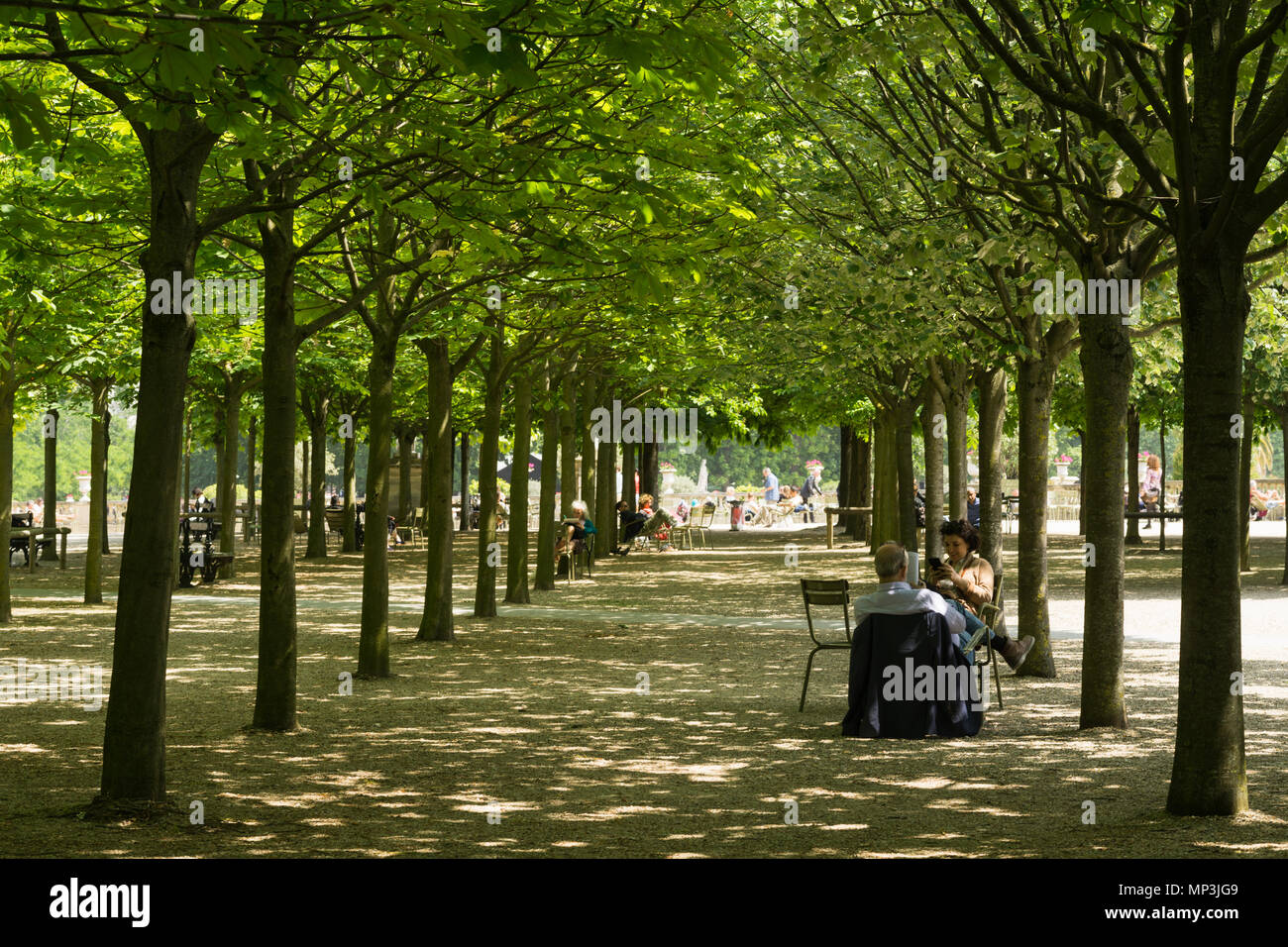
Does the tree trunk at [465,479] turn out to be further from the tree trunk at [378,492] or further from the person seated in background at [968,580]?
the person seated in background at [968,580]

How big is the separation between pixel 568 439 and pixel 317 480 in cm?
1083

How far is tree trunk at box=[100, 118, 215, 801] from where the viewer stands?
746cm

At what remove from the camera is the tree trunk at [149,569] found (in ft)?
24.5

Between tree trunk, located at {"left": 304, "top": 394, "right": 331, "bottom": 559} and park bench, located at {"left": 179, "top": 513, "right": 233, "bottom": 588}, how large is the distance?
635cm

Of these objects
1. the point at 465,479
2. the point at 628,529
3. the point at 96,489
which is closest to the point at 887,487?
the point at 628,529

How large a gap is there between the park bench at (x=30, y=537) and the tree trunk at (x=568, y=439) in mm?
9775

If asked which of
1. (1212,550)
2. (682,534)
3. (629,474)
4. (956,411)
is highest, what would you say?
(956,411)

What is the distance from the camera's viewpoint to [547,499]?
74.6ft

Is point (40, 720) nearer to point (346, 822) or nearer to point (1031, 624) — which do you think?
point (346, 822)

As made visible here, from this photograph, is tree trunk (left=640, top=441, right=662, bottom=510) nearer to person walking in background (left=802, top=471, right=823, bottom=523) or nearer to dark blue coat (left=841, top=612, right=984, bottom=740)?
person walking in background (left=802, top=471, right=823, bottom=523)

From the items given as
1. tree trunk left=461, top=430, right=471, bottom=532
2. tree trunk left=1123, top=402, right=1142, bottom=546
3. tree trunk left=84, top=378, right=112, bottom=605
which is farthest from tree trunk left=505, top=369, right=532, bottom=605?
tree trunk left=461, top=430, right=471, bottom=532

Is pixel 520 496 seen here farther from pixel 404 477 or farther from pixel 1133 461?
pixel 1133 461

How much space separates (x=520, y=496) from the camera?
20.0 metres

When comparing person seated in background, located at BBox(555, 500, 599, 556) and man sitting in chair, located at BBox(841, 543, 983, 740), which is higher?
person seated in background, located at BBox(555, 500, 599, 556)
